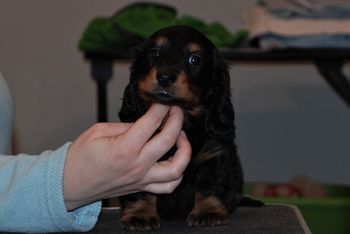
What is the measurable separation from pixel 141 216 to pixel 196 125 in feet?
0.78

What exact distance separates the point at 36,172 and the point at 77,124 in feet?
7.05

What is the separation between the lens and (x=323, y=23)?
2.35 m

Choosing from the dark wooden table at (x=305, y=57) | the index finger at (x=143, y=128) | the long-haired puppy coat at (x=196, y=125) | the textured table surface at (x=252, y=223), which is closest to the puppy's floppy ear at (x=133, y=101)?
the long-haired puppy coat at (x=196, y=125)

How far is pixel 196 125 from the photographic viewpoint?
147cm

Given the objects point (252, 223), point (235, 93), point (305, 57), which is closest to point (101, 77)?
point (235, 93)

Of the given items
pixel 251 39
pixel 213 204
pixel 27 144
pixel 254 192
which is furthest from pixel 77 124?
pixel 213 204

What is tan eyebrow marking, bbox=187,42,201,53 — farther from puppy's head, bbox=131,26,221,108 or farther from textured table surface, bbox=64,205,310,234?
textured table surface, bbox=64,205,310,234

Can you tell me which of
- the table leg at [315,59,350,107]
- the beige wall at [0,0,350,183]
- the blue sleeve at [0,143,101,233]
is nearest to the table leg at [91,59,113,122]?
the beige wall at [0,0,350,183]

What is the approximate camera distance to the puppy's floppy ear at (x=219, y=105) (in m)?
1.46

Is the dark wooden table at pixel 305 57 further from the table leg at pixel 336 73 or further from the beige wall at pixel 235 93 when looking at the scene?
the beige wall at pixel 235 93

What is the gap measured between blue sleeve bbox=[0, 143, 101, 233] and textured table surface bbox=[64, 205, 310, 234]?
12 cm

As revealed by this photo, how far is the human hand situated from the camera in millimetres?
1055

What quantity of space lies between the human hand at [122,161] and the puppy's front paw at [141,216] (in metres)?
0.18

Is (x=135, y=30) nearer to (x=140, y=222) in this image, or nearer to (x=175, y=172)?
(x=140, y=222)
